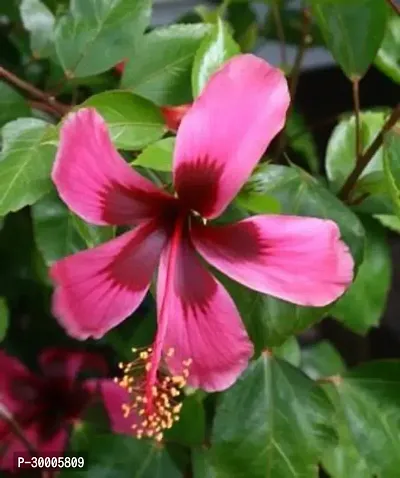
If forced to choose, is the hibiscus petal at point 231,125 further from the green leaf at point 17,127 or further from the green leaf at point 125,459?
the green leaf at point 125,459

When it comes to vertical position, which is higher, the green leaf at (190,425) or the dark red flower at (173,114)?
the dark red flower at (173,114)

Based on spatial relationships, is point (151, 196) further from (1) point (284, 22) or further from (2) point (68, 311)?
(1) point (284, 22)

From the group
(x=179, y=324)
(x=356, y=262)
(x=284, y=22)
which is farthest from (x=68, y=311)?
(x=284, y=22)

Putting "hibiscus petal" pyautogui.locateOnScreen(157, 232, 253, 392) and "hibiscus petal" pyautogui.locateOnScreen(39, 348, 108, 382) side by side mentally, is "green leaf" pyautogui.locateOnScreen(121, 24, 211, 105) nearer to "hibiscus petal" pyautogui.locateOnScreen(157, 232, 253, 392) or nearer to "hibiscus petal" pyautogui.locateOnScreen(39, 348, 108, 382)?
"hibiscus petal" pyautogui.locateOnScreen(157, 232, 253, 392)

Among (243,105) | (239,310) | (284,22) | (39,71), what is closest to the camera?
(243,105)

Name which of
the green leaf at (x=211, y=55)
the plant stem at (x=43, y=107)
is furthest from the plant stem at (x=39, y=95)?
the green leaf at (x=211, y=55)

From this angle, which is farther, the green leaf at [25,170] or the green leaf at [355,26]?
the green leaf at [355,26]

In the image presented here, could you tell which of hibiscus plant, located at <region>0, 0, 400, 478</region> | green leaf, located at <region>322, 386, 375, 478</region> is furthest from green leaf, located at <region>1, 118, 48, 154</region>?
green leaf, located at <region>322, 386, 375, 478</region>

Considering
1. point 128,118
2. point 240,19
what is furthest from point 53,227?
point 240,19

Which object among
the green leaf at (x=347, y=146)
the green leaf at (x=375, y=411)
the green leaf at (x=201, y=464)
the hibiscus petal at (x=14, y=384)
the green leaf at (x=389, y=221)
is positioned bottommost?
the green leaf at (x=375, y=411)
